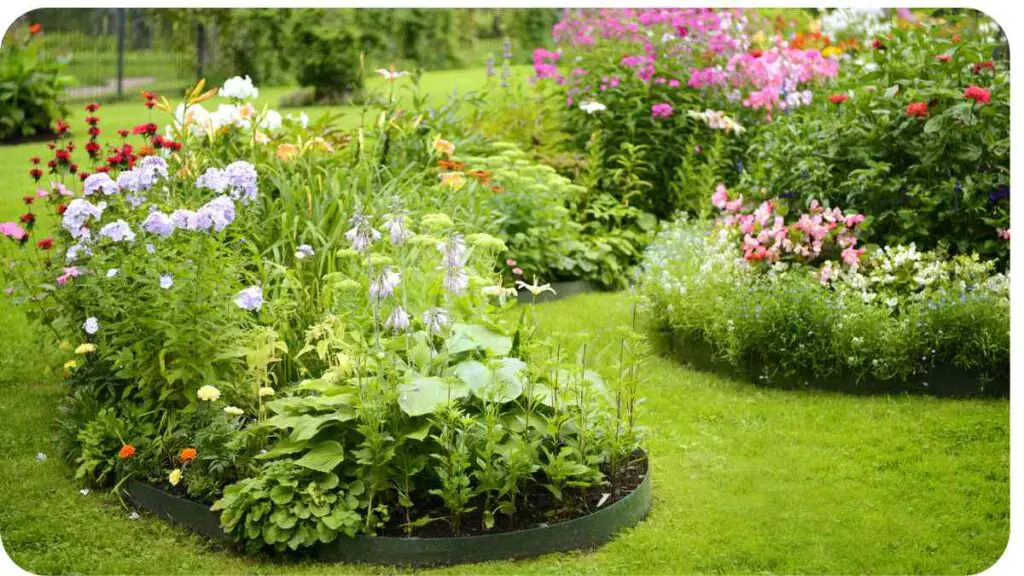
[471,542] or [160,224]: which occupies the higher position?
[160,224]

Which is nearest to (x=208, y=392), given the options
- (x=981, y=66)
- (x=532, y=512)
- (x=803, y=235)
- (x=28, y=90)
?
(x=532, y=512)

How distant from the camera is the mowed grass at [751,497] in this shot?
401cm

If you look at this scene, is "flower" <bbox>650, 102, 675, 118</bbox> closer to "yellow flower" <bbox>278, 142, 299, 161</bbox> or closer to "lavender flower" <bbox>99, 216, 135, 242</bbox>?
"yellow flower" <bbox>278, 142, 299, 161</bbox>

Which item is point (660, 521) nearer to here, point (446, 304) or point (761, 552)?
point (761, 552)

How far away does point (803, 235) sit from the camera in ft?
20.9

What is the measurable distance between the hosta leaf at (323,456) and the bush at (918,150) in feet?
12.2

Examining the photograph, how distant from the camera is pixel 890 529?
14.1 ft

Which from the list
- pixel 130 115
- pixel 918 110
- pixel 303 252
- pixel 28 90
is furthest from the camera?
pixel 130 115

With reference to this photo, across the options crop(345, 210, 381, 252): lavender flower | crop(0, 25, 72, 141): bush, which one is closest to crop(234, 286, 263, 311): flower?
crop(345, 210, 381, 252): lavender flower

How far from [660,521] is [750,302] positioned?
1.95m

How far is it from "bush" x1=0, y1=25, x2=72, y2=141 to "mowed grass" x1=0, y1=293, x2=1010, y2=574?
4.90 metres

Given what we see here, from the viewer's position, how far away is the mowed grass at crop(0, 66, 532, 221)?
874 centimetres

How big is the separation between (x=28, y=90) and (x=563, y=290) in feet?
18.9

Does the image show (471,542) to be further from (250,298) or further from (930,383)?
(930,383)
